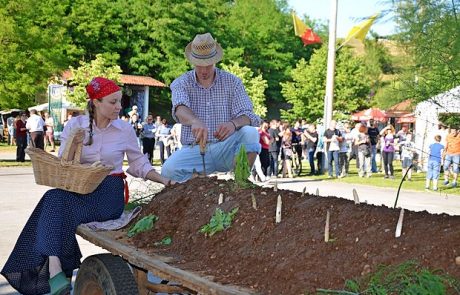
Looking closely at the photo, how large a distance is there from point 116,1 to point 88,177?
5339cm

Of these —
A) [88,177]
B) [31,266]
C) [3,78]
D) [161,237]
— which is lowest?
[31,266]

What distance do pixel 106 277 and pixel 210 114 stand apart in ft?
7.30

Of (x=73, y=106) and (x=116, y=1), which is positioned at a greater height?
(x=116, y=1)

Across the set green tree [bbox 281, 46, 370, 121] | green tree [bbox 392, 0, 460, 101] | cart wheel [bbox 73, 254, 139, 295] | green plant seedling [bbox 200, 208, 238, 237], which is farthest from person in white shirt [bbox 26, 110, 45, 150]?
green tree [bbox 281, 46, 370, 121]

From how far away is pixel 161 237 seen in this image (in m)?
4.10

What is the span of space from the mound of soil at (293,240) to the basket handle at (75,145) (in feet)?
2.26

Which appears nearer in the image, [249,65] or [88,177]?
[88,177]

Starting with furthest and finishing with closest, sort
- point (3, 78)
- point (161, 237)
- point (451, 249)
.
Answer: point (3, 78) → point (161, 237) → point (451, 249)

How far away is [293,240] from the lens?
3.29m

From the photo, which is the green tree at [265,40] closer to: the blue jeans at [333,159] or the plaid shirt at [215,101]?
the blue jeans at [333,159]

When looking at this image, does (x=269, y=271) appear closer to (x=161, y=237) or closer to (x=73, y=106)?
(x=161, y=237)

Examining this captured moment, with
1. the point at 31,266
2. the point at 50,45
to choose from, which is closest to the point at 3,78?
the point at 50,45

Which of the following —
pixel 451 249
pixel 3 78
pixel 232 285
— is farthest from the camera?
pixel 3 78

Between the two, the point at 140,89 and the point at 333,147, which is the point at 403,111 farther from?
the point at 140,89
